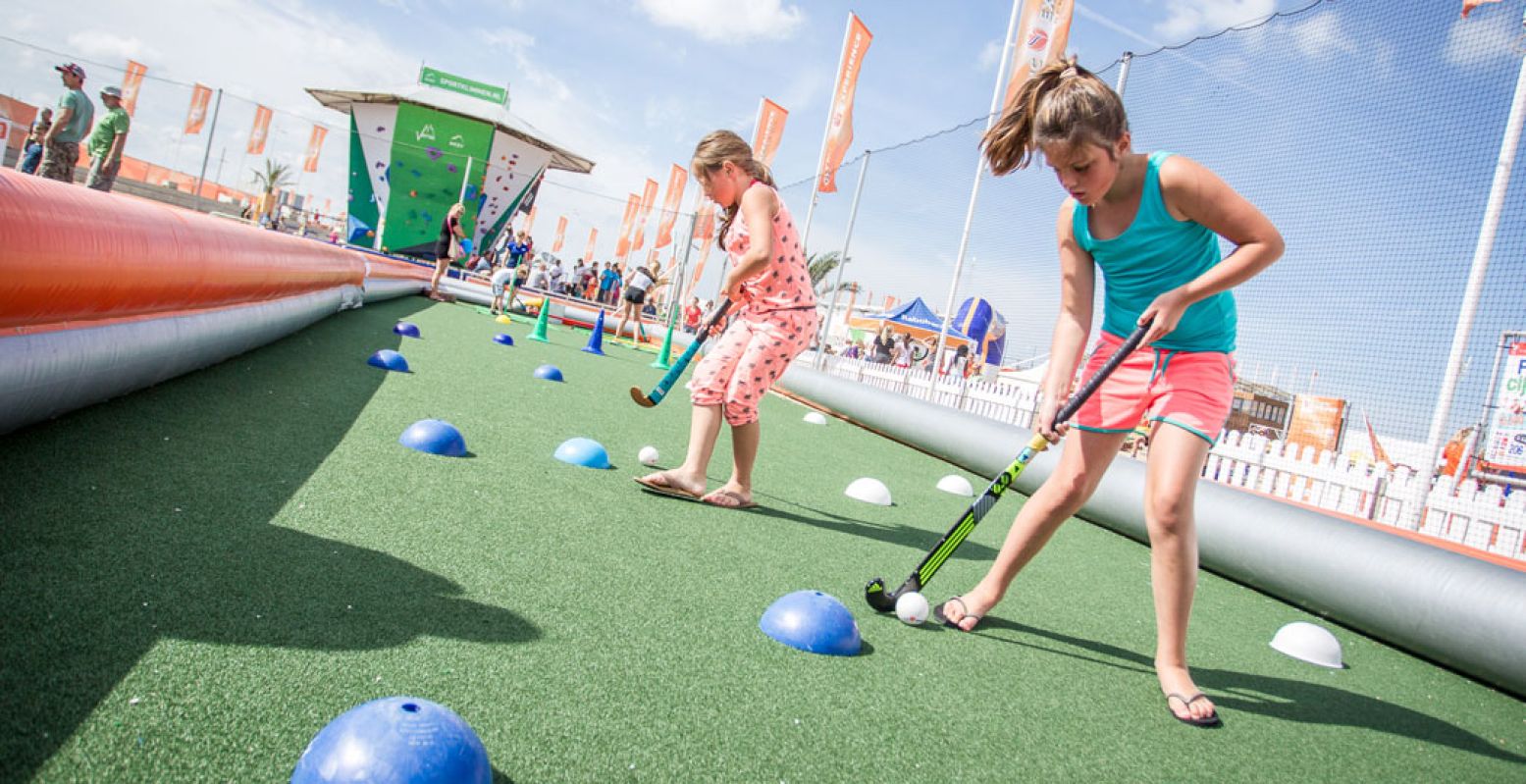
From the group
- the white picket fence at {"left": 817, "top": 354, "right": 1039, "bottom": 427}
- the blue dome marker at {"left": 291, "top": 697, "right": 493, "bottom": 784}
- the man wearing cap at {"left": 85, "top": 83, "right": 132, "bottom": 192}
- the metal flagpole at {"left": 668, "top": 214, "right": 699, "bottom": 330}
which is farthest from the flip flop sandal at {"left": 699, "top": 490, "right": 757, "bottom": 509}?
the metal flagpole at {"left": 668, "top": 214, "right": 699, "bottom": 330}

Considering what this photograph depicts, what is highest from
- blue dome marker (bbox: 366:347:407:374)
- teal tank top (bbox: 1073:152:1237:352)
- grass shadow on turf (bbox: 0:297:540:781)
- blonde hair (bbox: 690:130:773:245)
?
blonde hair (bbox: 690:130:773:245)

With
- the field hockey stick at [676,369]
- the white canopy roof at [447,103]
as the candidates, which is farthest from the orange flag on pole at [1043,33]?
the white canopy roof at [447,103]

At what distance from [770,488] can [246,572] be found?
2762 mm

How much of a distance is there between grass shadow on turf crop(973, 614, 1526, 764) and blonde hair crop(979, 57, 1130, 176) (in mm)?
1531

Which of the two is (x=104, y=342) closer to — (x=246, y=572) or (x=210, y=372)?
(x=210, y=372)

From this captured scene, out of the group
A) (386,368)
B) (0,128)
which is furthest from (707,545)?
(0,128)

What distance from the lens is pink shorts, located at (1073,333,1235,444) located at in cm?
245

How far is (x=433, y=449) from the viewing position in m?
3.47

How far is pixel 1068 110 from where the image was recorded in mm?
2256

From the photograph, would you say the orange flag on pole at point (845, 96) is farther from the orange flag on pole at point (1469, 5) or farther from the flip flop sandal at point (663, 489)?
the flip flop sandal at point (663, 489)

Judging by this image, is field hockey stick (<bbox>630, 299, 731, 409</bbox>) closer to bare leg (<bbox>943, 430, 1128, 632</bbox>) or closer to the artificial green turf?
the artificial green turf

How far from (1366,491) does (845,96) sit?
38.4 ft

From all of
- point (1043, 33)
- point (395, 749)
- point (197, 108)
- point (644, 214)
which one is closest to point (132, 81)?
point (197, 108)

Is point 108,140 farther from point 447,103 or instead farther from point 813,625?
point 447,103
